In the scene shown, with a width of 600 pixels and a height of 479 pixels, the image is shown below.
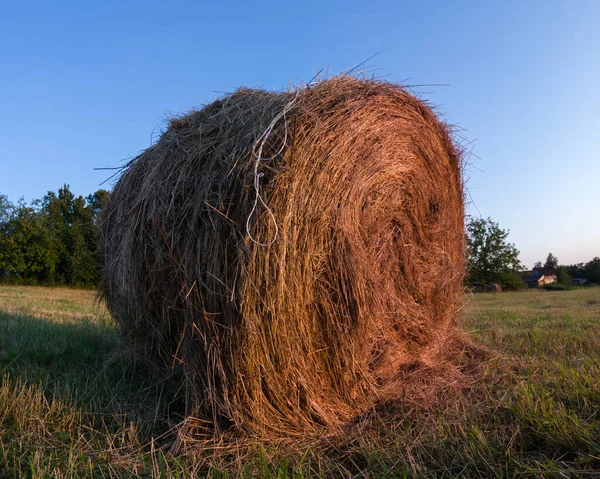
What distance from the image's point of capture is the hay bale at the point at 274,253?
276 centimetres

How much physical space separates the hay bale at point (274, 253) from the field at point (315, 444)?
305mm

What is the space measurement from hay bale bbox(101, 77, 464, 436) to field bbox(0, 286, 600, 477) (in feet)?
1.00

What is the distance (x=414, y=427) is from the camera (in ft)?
9.71

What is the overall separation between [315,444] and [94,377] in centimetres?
200

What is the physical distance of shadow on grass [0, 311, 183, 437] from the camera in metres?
3.19

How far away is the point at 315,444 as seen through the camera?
2.81m

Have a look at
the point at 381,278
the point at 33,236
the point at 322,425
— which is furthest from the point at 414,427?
the point at 33,236

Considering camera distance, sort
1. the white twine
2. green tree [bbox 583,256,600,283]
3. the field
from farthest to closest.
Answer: green tree [bbox 583,256,600,283], the white twine, the field

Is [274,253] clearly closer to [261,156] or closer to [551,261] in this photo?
[261,156]

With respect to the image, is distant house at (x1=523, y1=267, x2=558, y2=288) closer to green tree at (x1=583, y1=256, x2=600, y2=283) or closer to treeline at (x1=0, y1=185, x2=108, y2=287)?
green tree at (x1=583, y1=256, x2=600, y2=283)

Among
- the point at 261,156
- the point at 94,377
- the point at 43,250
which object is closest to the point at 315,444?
the point at 261,156

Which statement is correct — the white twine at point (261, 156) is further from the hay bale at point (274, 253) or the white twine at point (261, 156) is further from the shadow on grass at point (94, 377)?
the shadow on grass at point (94, 377)

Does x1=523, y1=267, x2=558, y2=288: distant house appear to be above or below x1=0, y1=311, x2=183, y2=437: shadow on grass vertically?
above

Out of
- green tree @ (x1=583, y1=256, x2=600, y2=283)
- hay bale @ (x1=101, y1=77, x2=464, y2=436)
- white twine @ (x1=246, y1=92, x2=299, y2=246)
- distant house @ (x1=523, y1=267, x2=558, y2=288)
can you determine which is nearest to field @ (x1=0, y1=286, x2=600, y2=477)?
hay bale @ (x1=101, y1=77, x2=464, y2=436)
